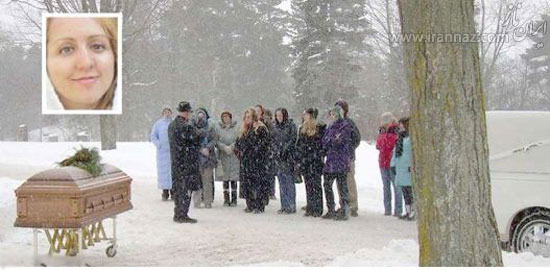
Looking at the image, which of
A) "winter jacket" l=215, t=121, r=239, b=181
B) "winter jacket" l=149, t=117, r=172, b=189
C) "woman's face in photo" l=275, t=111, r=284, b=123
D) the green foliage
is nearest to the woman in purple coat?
"woman's face in photo" l=275, t=111, r=284, b=123

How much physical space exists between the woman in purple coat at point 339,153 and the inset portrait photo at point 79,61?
130 inches

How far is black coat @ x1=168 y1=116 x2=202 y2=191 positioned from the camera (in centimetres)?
948

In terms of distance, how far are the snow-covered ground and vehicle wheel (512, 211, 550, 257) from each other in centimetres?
60

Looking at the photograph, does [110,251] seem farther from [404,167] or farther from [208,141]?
[404,167]

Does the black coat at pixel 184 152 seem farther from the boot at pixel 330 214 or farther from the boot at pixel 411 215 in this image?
the boot at pixel 411 215

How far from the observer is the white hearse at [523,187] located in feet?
22.9

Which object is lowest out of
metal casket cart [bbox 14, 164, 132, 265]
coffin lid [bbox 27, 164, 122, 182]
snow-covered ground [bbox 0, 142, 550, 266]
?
snow-covered ground [bbox 0, 142, 550, 266]

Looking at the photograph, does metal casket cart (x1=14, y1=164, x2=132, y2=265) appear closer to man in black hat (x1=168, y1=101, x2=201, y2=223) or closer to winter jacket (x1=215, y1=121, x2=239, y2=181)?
man in black hat (x1=168, y1=101, x2=201, y2=223)

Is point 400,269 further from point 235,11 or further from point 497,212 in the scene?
point 235,11

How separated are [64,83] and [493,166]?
5.84m

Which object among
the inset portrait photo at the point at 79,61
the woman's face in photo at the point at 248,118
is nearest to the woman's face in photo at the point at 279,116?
the woman's face in photo at the point at 248,118

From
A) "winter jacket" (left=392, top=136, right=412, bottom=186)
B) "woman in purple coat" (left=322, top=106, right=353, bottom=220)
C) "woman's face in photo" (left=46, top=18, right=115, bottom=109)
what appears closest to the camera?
"woman's face in photo" (left=46, top=18, right=115, bottom=109)

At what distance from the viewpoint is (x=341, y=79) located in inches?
1201

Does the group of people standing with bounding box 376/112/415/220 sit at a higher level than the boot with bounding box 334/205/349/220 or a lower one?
higher
